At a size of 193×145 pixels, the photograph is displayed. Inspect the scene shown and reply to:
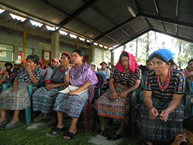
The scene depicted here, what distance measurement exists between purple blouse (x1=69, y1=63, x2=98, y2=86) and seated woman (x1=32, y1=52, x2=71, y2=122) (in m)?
0.39

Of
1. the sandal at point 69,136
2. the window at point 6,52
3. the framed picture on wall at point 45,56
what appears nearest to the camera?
the sandal at point 69,136

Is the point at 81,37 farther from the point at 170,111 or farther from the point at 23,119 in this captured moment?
the point at 170,111

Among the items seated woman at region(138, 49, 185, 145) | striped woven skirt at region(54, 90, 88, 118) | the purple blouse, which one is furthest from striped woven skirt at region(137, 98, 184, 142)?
the purple blouse

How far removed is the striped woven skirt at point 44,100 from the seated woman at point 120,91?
913 mm

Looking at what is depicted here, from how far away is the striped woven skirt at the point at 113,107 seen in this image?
2.14 metres

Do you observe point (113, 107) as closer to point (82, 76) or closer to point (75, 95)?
point (75, 95)

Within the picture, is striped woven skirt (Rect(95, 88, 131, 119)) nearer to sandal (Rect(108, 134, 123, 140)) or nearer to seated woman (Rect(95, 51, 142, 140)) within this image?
seated woman (Rect(95, 51, 142, 140))

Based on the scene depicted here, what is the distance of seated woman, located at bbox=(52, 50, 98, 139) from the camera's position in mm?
2207

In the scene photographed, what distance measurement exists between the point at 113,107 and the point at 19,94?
173 centimetres

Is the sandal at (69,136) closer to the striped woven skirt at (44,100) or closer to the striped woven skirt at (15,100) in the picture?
the striped woven skirt at (44,100)

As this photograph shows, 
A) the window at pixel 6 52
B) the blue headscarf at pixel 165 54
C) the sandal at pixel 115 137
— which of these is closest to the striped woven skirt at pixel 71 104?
the sandal at pixel 115 137

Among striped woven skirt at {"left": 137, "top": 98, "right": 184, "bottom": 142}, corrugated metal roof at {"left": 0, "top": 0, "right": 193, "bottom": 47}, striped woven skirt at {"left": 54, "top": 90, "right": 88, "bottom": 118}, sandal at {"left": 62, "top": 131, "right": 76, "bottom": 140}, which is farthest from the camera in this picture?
corrugated metal roof at {"left": 0, "top": 0, "right": 193, "bottom": 47}

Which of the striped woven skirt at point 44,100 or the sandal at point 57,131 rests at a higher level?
the striped woven skirt at point 44,100

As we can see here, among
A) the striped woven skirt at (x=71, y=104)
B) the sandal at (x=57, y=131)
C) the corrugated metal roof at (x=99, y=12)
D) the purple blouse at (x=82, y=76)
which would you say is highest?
the corrugated metal roof at (x=99, y=12)
